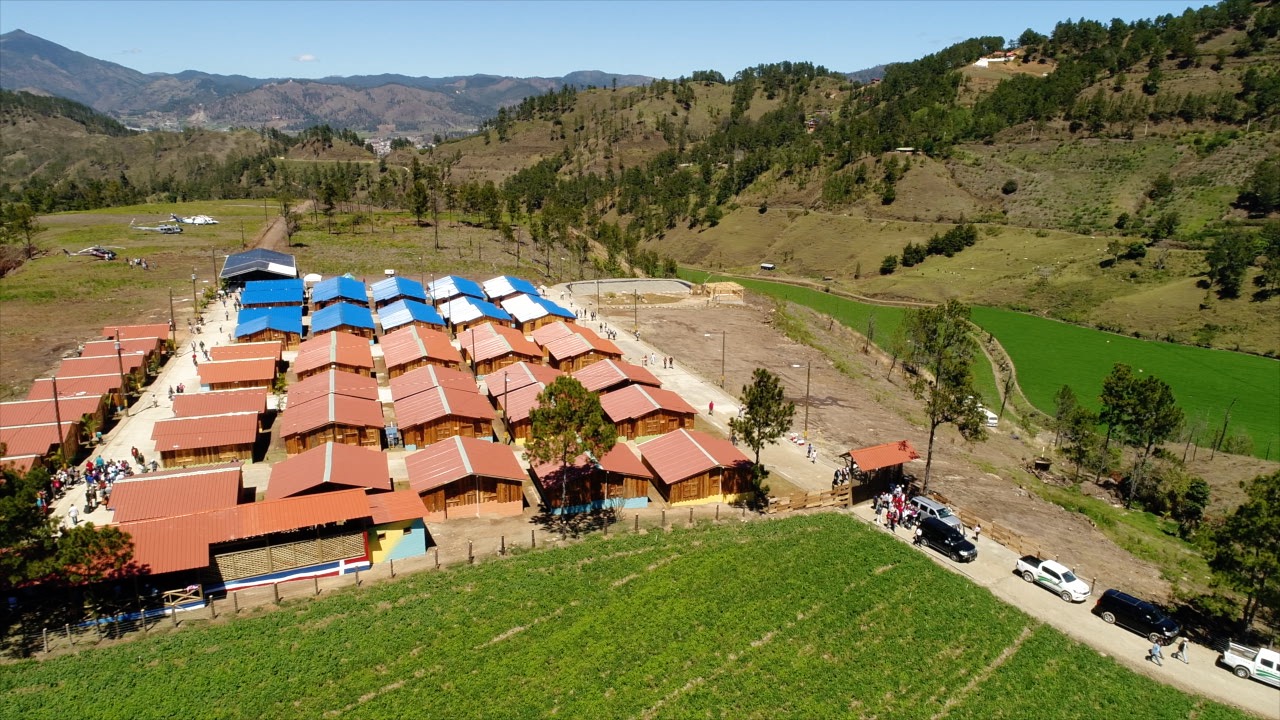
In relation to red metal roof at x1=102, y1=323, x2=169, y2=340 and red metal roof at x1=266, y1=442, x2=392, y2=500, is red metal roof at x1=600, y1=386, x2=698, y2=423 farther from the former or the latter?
red metal roof at x1=102, y1=323, x2=169, y2=340

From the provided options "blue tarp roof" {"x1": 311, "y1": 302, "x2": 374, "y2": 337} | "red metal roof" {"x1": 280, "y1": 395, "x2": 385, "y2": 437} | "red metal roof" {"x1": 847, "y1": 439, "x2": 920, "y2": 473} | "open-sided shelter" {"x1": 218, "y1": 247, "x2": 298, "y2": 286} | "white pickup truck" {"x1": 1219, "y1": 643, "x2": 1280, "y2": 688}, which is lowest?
"white pickup truck" {"x1": 1219, "y1": 643, "x2": 1280, "y2": 688}

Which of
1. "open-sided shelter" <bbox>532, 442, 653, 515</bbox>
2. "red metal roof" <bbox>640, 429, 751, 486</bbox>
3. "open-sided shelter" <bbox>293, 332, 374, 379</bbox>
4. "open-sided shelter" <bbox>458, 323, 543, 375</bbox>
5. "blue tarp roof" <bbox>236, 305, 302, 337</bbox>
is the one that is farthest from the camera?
"blue tarp roof" <bbox>236, 305, 302, 337</bbox>

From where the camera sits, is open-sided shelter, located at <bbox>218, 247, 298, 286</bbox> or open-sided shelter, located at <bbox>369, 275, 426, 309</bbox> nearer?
open-sided shelter, located at <bbox>369, 275, 426, 309</bbox>

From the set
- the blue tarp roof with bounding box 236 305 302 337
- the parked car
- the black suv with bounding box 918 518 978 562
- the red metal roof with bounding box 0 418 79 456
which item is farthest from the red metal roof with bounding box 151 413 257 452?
the parked car

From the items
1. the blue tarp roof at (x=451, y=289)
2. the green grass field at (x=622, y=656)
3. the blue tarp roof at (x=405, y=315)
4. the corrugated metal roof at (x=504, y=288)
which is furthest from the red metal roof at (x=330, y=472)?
the corrugated metal roof at (x=504, y=288)

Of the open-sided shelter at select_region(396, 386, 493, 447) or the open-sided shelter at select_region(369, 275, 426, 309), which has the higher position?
the open-sided shelter at select_region(369, 275, 426, 309)

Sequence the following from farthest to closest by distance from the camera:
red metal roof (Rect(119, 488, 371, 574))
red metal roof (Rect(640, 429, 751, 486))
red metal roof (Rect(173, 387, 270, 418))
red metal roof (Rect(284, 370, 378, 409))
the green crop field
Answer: the green crop field, red metal roof (Rect(284, 370, 378, 409)), red metal roof (Rect(173, 387, 270, 418)), red metal roof (Rect(640, 429, 751, 486)), red metal roof (Rect(119, 488, 371, 574))

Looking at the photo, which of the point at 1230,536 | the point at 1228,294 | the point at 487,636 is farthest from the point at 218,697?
the point at 1228,294

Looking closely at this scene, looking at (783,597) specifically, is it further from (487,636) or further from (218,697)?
(218,697)
